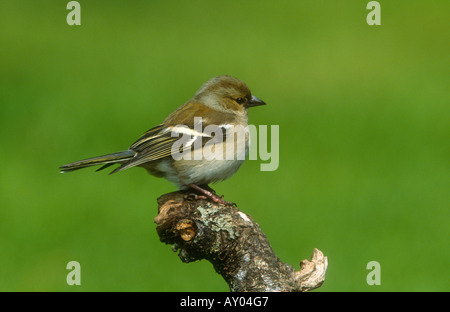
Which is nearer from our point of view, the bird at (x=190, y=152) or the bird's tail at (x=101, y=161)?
the bird's tail at (x=101, y=161)

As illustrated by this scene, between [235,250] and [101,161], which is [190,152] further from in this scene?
[235,250]

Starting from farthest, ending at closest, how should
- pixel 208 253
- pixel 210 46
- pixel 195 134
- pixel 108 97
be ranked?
1. pixel 210 46
2. pixel 108 97
3. pixel 195 134
4. pixel 208 253

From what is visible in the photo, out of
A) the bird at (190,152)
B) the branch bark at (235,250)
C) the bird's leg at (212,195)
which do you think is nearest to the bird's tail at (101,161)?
the bird at (190,152)

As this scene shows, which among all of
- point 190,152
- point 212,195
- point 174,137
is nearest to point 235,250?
point 212,195

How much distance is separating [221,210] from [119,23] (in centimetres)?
1326

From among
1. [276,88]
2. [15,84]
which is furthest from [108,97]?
[276,88]

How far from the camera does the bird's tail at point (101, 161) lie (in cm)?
640

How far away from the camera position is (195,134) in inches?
264

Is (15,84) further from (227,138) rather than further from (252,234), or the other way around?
(252,234)

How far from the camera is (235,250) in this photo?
5.57 meters

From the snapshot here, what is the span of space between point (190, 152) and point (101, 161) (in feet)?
2.40

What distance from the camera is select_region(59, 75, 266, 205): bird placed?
6523mm

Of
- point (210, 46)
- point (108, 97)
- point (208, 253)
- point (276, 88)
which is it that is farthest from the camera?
point (210, 46)

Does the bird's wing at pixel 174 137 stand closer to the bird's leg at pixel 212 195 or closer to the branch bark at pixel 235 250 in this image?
the bird's leg at pixel 212 195
